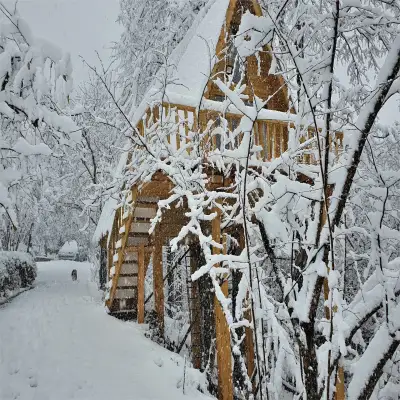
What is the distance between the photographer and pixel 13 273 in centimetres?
1420

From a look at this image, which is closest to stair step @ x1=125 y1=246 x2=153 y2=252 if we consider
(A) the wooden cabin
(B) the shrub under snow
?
(A) the wooden cabin

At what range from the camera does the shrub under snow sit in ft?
41.0

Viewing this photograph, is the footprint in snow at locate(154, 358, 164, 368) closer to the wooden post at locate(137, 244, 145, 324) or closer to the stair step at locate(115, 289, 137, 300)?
the wooden post at locate(137, 244, 145, 324)

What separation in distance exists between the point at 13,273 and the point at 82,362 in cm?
1024

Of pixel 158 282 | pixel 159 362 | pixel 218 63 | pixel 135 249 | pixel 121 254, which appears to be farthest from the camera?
pixel 158 282

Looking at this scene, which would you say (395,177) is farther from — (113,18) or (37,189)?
(37,189)

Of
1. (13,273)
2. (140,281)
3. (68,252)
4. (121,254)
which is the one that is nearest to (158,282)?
(140,281)

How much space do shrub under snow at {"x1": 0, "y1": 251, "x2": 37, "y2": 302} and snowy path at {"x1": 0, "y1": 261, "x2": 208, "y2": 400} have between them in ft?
13.6

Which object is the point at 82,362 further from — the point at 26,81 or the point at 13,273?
the point at 13,273

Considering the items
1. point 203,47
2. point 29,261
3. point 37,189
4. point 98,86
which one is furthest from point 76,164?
point 203,47

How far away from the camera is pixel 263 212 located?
2365mm

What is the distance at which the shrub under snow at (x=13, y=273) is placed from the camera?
1251 cm

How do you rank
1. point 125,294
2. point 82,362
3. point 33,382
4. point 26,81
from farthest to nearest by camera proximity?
point 125,294, point 82,362, point 33,382, point 26,81

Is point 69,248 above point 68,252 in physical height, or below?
above
